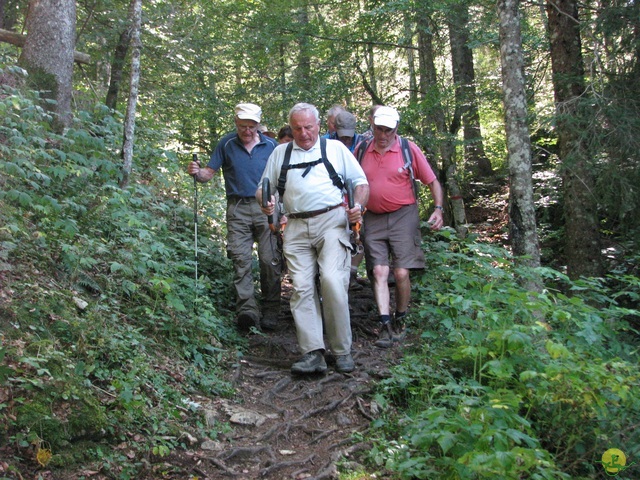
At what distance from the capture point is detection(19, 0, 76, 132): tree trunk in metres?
8.47

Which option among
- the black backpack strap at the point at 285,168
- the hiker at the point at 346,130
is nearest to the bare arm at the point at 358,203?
the black backpack strap at the point at 285,168

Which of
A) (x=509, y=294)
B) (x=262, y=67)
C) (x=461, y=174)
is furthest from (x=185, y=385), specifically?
(x=461, y=174)

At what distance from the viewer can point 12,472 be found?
11.6 feet

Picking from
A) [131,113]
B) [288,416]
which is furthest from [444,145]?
[288,416]

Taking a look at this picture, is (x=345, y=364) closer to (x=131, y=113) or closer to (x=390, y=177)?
(x=390, y=177)

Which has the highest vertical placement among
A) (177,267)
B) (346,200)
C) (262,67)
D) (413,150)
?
(262,67)

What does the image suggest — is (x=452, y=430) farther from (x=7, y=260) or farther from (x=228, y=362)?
(x=7, y=260)

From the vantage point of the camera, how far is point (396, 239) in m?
7.43

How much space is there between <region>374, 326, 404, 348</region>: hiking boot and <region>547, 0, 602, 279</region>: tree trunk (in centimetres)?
320

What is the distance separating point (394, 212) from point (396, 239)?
13.4 inches

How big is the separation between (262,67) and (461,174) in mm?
5462

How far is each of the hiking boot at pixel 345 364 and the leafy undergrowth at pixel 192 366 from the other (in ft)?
0.58

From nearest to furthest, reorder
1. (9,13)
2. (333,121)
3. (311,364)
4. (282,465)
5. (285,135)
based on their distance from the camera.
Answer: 1. (282,465)
2. (311,364)
3. (333,121)
4. (285,135)
5. (9,13)

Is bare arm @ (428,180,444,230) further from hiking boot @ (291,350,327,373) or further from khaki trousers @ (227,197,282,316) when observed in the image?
hiking boot @ (291,350,327,373)
